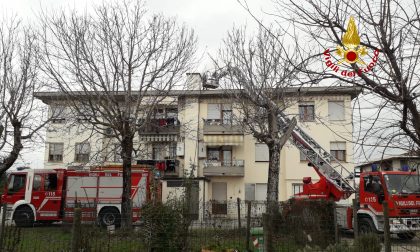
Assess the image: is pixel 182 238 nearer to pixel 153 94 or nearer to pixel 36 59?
pixel 153 94

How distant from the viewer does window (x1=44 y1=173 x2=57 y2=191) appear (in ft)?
67.5

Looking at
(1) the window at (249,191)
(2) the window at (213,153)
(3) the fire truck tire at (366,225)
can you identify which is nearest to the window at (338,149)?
(1) the window at (249,191)

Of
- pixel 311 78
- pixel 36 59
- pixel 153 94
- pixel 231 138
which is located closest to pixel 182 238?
pixel 311 78

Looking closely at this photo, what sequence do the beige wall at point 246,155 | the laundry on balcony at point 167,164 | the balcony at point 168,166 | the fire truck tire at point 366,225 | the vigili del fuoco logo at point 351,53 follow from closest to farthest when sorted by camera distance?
the vigili del fuoco logo at point 351,53
the fire truck tire at point 366,225
the balcony at point 168,166
the laundry on balcony at point 167,164
the beige wall at point 246,155

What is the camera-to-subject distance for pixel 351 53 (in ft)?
15.2

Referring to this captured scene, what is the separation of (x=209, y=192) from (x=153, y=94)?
50.8 ft

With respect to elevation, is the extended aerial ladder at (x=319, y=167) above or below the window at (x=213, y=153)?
below

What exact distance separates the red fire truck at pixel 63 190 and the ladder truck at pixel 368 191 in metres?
7.66

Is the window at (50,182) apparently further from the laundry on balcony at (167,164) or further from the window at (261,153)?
the window at (261,153)

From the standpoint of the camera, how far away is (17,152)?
16391 mm

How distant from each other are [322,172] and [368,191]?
8.15 ft

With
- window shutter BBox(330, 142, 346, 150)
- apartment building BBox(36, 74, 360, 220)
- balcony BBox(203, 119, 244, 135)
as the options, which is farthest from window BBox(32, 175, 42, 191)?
window shutter BBox(330, 142, 346, 150)

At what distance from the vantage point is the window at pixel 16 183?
806 inches

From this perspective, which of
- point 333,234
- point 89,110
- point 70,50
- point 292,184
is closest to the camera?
point 333,234
